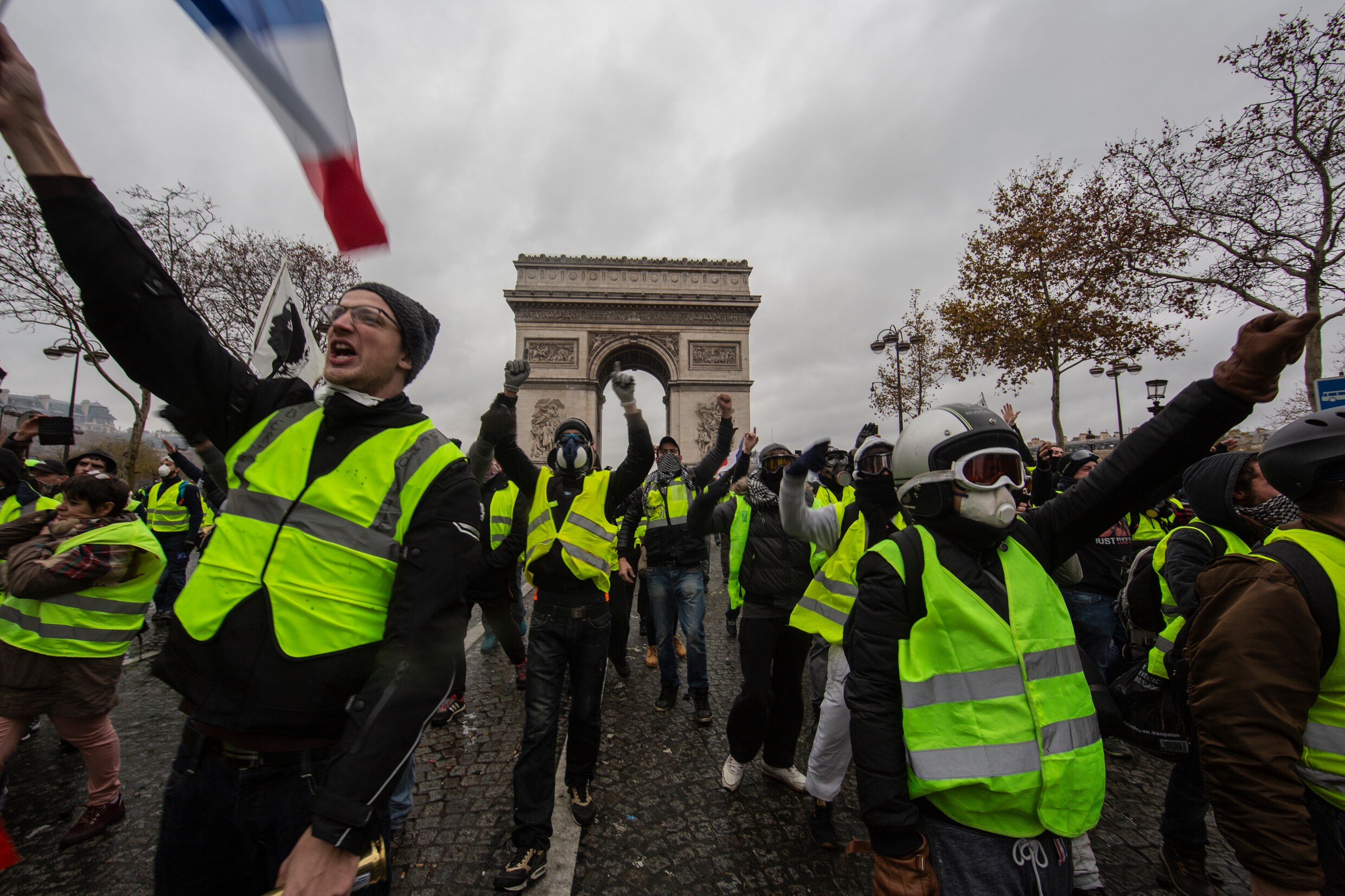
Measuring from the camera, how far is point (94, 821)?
9.28 feet

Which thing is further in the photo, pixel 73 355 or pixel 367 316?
pixel 73 355

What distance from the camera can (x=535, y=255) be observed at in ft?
93.1

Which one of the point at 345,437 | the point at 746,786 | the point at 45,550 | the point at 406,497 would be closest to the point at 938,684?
the point at 406,497

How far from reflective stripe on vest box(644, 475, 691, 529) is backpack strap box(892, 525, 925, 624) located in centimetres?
381

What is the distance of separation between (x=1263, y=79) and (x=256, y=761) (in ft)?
53.8

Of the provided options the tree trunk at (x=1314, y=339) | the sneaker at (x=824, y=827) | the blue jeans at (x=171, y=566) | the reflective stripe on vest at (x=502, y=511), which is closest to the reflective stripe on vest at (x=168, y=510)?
the blue jeans at (x=171, y=566)

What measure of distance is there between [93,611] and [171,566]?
5856 millimetres

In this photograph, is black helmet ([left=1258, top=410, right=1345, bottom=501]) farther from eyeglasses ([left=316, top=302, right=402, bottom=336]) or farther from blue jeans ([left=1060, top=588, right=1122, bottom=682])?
blue jeans ([left=1060, top=588, right=1122, bottom=682])

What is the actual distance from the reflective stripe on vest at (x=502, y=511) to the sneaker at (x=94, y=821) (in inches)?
107

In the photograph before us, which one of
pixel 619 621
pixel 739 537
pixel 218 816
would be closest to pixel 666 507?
pixel 619 621

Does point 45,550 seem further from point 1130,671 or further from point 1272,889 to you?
point 1130,671

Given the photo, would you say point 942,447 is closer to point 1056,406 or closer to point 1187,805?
point 1187,805

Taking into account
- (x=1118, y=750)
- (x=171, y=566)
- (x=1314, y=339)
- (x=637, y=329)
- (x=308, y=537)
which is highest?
(x=637, y=329)

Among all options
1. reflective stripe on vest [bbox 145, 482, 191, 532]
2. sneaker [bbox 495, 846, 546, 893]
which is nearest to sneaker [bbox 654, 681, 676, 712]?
sneaker [bbox 495, 846, 546, 893]
